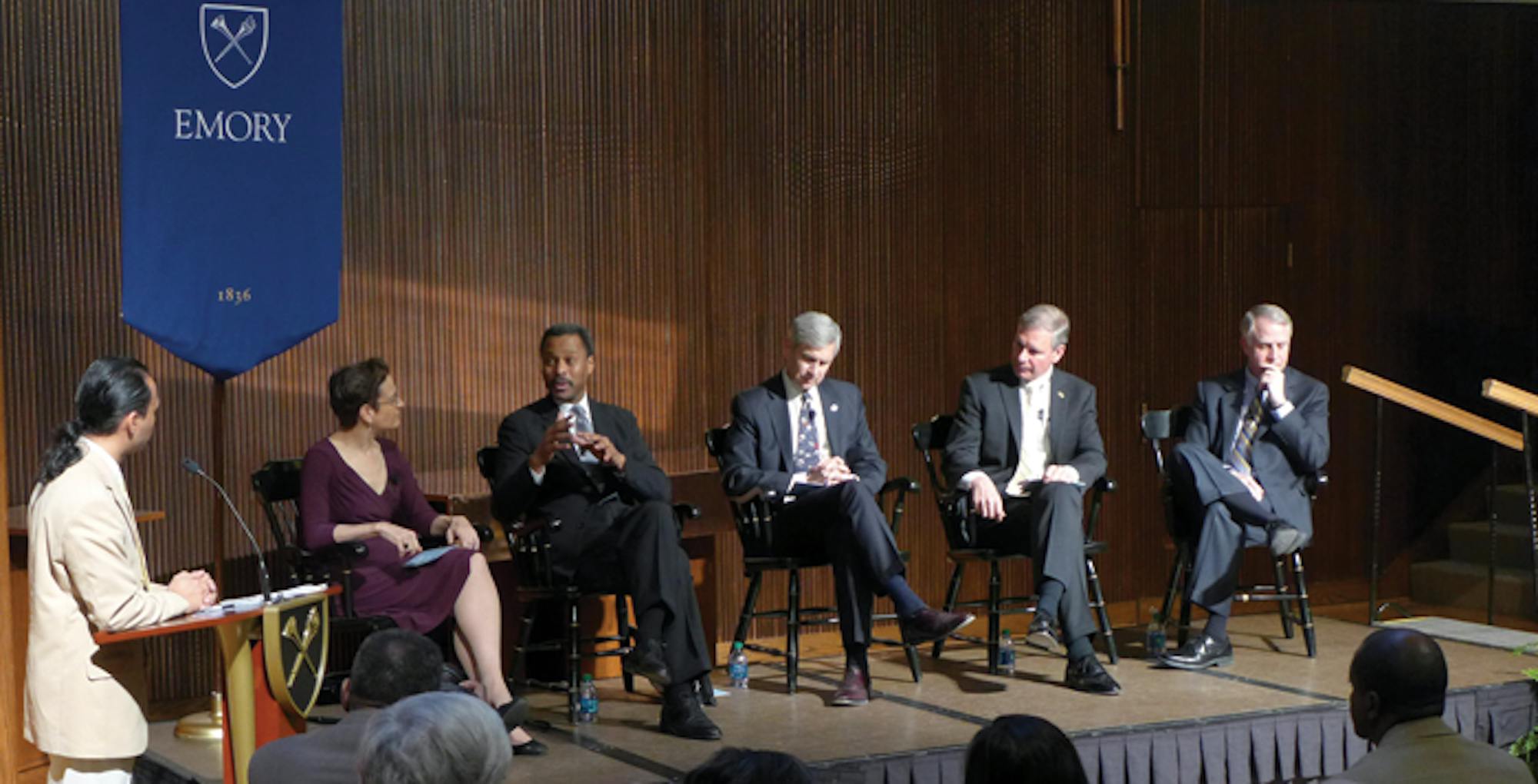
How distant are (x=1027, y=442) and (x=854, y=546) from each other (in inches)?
33.8

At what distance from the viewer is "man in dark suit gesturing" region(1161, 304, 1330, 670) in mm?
5727

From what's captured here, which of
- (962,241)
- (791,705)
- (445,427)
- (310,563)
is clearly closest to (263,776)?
(310,563)

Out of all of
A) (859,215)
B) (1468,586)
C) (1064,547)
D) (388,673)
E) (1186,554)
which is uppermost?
(859,215)

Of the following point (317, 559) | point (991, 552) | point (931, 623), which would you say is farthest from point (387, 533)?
point (991, 552)

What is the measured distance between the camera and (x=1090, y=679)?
17.5ft

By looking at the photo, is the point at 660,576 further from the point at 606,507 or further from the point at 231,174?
the point at 231,174

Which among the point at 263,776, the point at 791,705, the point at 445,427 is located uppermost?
the point at 445,427

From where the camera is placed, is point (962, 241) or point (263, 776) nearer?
point (263, 776)

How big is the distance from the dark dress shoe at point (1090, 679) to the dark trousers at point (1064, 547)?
91 millimetres

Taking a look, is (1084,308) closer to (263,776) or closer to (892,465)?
(892,465)

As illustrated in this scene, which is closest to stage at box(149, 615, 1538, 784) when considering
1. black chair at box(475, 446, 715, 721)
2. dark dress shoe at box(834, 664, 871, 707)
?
dark dress shoe at box(834, 664, 871, 707)

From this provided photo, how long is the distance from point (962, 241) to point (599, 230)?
1581 millimetres

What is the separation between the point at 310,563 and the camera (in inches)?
198

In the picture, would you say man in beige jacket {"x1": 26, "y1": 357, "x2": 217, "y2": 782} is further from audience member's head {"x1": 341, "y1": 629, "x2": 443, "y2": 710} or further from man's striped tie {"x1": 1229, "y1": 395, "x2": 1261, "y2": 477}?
man's striped tie {"x1": 1229, "y1": 395, "x2": 1261, "y2": 477}
